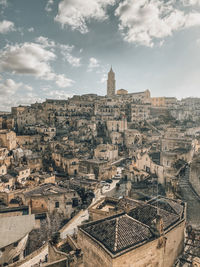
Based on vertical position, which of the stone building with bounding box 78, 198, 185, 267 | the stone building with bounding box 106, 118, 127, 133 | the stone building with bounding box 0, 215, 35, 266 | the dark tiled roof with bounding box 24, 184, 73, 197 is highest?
the stone building with bounding box 106, 118, 127, 133

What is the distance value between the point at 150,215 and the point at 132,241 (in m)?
3.36

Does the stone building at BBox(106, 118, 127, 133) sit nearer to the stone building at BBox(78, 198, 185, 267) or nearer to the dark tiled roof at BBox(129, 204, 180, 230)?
the dark tiled roof at BBox(129, 204, 180, 230)

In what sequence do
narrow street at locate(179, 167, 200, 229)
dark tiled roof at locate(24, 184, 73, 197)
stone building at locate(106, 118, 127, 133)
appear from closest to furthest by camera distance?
narrow street at locate(179, 167, 200, 229)
dark tiled roof at locate(24, 184, 73, 197)
stone building at locate(106, 118, 127, 133)

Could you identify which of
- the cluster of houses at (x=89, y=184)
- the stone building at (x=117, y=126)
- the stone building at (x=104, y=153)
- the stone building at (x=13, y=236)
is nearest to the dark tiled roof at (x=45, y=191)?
the cluster of houses at (x=89, y=184)

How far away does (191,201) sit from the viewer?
19.0 metres

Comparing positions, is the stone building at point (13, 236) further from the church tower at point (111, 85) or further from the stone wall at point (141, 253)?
the church tower at point (111, 85)

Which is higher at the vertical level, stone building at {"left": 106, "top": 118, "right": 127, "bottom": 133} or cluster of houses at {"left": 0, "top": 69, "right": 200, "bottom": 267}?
stone building at {"left": 106, "top": 118, "right": 127, "bottom": 133}

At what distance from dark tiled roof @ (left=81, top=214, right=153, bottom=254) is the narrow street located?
8406 millimetres

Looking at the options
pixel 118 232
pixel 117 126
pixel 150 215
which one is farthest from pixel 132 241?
pixel 117 126

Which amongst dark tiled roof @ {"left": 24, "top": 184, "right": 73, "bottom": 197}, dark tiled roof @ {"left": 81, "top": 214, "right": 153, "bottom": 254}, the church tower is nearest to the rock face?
dark tiled roof @ {"left": 81, "top": 214, "right": 153, "bottom": 254}

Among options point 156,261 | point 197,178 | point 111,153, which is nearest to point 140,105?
point 111,153

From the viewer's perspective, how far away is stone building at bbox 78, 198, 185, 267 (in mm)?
8781

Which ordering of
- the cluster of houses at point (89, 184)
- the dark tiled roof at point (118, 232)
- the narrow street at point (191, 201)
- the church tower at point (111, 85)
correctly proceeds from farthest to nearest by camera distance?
the church tower at point (111, 85) < the narrow street at point (191, 201) < the cluster of houses at point (89, 184) < the dark tiled roof at point (118, 232)

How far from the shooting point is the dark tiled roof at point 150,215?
11727mm
